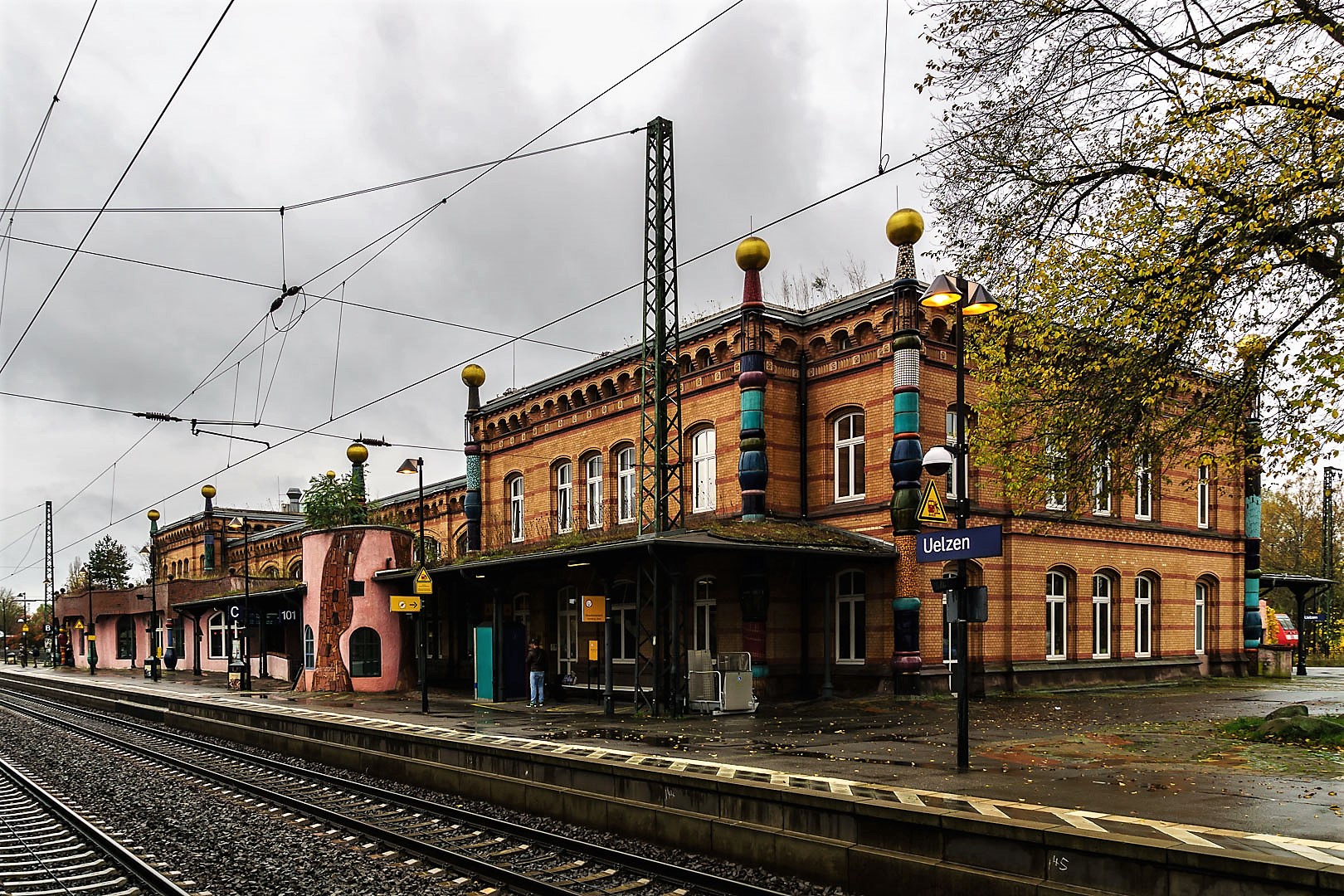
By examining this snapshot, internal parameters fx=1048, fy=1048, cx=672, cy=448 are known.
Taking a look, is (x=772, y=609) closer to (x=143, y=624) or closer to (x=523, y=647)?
(x=523, y=647)

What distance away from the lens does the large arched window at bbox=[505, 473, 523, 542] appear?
33.4 meters

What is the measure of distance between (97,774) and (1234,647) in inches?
1151

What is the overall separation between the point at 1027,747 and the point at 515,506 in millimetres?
22026

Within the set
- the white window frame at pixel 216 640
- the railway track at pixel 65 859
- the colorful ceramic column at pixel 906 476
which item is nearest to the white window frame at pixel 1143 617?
the colorful ceramic column at pixel 906 476

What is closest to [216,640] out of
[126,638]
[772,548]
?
[126,638]

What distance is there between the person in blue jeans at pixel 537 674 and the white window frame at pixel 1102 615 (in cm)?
1363

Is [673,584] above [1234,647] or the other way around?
above

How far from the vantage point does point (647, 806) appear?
38.1ft

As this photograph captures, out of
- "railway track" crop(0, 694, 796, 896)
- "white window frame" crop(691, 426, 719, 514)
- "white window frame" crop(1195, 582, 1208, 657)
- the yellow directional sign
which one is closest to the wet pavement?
the yellow directional sign

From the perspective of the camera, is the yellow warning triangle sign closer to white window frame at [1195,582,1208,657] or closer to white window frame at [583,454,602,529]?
white window frame at [583,454,602,529]

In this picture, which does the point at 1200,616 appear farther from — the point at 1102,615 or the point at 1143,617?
the point at 1102,615

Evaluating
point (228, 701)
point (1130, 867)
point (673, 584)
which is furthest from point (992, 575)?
point (228, 701)

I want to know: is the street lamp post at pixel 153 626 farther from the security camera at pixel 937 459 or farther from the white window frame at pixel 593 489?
the security camera at pixel 937 459

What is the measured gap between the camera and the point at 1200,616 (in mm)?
29953
